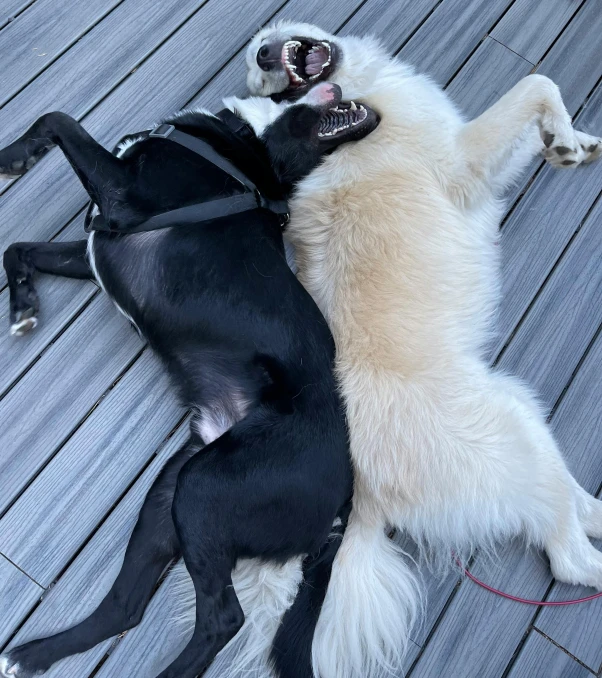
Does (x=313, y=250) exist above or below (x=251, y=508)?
above

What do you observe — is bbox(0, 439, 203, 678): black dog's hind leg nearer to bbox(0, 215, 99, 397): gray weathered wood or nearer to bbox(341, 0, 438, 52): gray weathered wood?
bbox(0, 215, 99, 397): gray weathered wood

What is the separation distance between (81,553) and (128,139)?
4.51ft

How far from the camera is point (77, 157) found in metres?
1.88

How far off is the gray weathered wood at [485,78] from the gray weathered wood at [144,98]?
872 millimetres

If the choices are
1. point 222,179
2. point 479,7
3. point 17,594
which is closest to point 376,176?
point 222,179

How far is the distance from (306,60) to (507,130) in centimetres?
75

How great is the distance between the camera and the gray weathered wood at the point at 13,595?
1917mm

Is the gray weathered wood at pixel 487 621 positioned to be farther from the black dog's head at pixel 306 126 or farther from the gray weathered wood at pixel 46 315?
the gray weathered wood at pixel 46 315

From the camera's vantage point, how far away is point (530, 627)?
198 cm

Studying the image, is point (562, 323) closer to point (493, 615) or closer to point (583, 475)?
point (583, 475)

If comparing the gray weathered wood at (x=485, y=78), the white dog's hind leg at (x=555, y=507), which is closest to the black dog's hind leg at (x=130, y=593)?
the white dog's hind leg at (x=555, y=507)

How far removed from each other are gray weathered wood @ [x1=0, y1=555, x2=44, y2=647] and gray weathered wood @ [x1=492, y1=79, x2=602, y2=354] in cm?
180

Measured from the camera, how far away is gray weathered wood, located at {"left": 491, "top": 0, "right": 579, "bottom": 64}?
2559 millimetres

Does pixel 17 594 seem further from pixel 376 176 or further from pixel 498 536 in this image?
pixel 376 176
